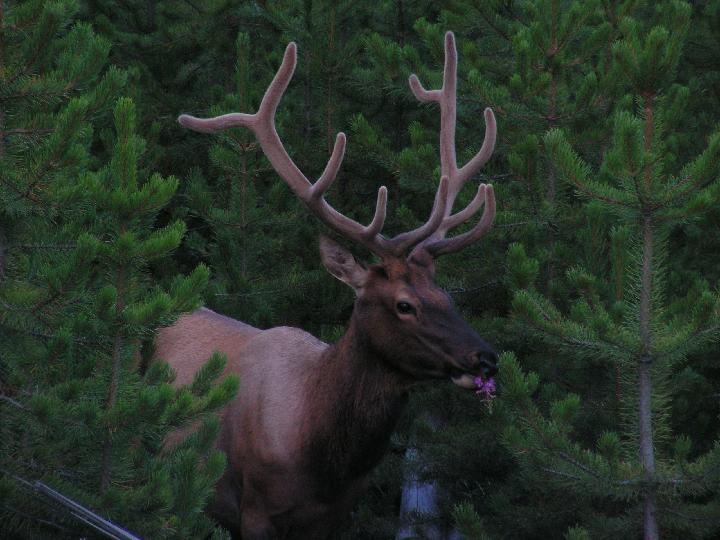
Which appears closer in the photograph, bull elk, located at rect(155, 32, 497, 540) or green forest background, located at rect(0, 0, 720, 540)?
green forest background, located at rect(0, 0, 720, 540)

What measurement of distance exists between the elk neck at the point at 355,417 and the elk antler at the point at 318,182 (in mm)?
453

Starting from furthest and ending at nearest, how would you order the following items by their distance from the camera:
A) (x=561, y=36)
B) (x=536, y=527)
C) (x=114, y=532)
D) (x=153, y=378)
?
(x=561, y=36), (x=536, y=527), (x=153, y=378), (x=114, y=532)

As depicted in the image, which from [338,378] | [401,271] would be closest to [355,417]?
[338,378]

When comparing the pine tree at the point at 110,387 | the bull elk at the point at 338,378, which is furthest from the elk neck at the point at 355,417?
the pine tree at the point at 110,387

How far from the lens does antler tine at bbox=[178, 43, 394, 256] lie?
6.03m

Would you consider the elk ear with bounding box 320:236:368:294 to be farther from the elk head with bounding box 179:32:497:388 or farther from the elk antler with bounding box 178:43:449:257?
the elk antler with bounding box 178:43:449:257

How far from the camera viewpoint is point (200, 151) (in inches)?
382

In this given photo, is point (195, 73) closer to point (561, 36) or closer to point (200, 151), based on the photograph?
point (200, 151)

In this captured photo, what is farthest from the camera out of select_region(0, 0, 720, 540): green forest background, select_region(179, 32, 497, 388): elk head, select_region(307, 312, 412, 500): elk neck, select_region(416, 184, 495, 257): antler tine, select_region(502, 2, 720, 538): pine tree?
select_region(416, 184, 495, 257): antler tine

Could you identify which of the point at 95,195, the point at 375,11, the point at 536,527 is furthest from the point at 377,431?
the point at 375,11

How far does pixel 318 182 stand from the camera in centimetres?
620

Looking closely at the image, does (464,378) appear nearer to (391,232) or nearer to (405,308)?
(405,308)

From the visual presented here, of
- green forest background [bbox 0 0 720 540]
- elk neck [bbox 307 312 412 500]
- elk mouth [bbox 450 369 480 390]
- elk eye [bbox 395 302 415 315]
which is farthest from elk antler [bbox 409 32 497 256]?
elk mouth [bbox 450 369 480 390]

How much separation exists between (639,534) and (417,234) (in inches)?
76.0
